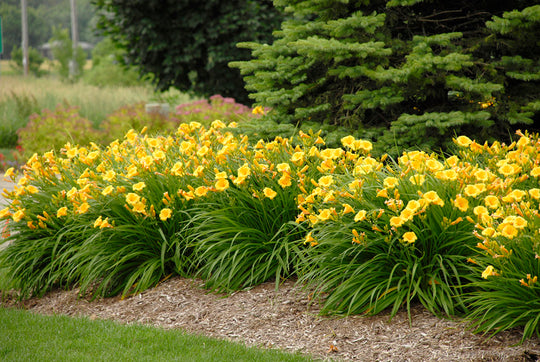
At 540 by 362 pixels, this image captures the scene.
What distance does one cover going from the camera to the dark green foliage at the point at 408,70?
4.61 m

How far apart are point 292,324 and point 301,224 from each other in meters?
0.83

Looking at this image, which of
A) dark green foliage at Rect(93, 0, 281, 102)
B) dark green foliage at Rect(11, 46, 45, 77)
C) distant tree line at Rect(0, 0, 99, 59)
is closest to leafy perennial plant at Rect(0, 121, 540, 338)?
dark green foliage at Rect(93, 0, 281, 102)

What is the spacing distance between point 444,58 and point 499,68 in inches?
33.4

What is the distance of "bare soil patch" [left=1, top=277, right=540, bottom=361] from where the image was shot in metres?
2.92

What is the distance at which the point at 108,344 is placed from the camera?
10.6 ft

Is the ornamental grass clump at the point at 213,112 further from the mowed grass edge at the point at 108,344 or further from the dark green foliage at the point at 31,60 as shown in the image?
the dark green foliage at the point at 31,60

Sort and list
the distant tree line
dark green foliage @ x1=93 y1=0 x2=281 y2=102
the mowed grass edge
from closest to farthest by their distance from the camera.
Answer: the mowed grass edge < dark green foliage @ x1=93 y1=0 x2=281 y2=102 < the distant tree line

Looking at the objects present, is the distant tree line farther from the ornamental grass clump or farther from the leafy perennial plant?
the leafy perennial plant

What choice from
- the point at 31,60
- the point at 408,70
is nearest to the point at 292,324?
the point at 408,70

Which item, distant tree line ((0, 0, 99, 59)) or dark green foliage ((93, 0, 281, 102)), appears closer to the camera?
dark green foliage ((93, 0, 281, 102))

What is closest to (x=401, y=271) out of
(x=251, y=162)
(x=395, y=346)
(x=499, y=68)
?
(x=395, y=346)

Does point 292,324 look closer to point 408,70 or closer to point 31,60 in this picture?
point 408,70

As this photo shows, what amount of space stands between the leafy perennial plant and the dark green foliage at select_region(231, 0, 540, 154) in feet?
2.01

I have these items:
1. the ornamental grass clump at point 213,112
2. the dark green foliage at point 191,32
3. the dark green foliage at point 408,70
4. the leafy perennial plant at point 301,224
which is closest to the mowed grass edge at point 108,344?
the leafy perennial plant at point 301,224
